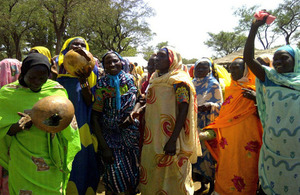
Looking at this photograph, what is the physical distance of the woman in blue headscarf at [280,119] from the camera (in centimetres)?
238

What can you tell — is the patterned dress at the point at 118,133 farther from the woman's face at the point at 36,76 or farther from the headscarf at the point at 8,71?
the headscarf at the point at 8,71

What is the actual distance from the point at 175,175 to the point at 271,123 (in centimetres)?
123

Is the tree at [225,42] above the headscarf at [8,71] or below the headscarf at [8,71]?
above

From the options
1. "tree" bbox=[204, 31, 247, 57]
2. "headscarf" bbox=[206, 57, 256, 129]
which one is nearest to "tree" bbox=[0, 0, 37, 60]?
"headscarf" bbox=[206, 57, 256, 129]

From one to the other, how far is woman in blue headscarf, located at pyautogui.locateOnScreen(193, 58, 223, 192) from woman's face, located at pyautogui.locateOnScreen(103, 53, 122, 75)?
1.44 meters

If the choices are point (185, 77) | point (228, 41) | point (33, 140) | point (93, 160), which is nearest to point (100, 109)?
point (93, 160)

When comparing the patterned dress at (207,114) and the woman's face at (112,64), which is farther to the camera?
the patterned dress at (207,114)

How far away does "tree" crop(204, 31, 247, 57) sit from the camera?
146ft

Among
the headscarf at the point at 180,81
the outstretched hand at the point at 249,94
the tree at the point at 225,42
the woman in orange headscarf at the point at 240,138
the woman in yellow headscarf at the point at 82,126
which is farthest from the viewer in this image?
the tree at the point at 225,42

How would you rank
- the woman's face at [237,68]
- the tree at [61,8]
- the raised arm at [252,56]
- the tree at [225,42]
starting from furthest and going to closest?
the tree at [225,42]
the tree at [61,8]
the woman's face at [237,68]
the raised arm at [252,56]

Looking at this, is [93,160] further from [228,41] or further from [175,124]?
[228,41]

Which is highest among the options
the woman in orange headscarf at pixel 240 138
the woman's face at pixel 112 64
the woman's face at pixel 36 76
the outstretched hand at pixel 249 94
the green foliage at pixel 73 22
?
the green foliage at pixel 73 22

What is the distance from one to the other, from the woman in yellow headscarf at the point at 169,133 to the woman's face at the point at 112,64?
19.2 inches

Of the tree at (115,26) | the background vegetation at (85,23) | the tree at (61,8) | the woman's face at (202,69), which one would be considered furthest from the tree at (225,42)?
the woman's face at (202,69)
